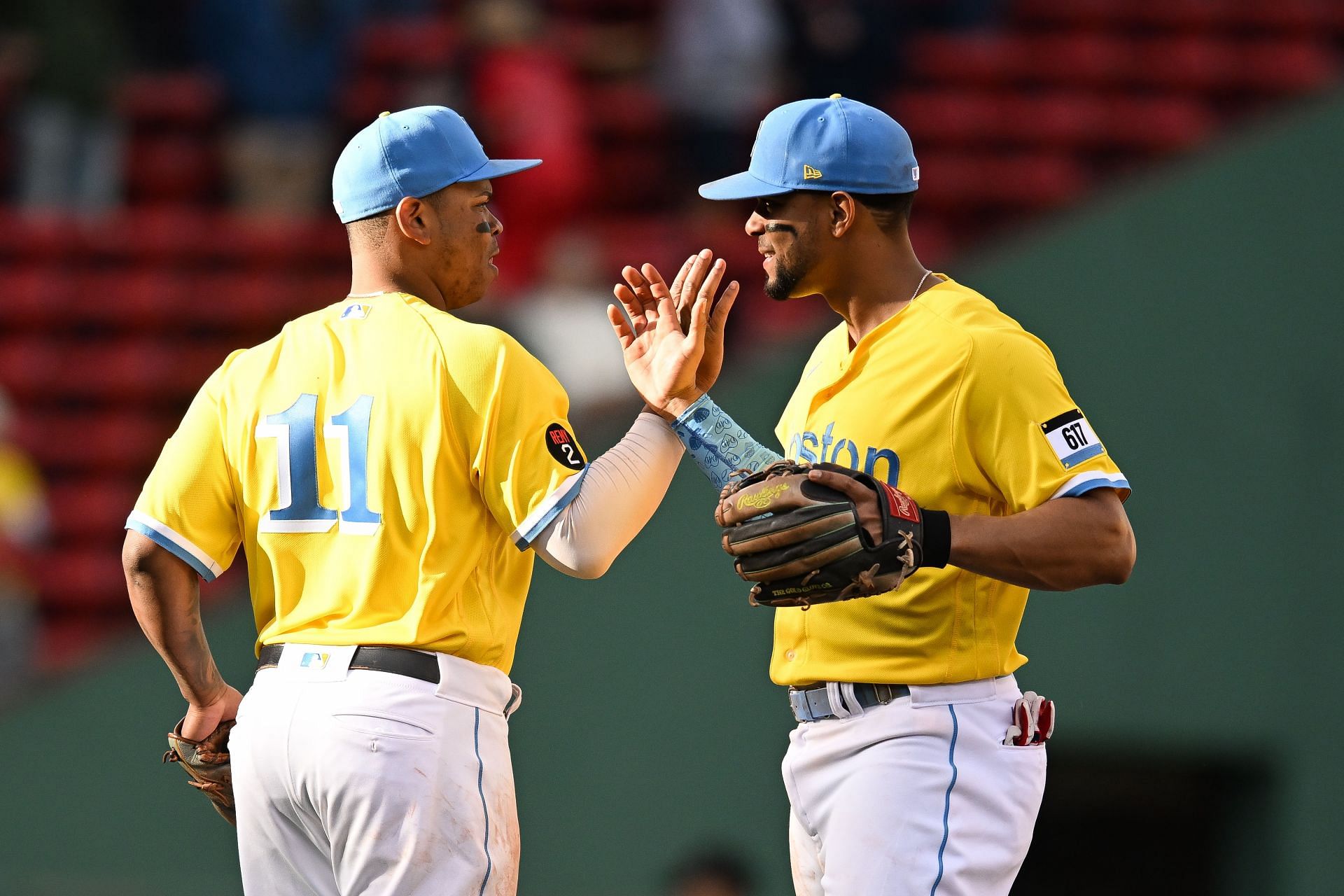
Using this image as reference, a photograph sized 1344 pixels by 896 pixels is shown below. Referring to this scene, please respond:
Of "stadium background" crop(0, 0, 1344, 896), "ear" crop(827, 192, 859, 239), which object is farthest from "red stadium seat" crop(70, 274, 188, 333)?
"ear" crop(827, 192, 859, 239)

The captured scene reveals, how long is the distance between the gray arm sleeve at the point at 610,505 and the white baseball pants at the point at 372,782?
31 cm

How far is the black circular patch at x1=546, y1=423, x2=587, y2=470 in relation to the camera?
146 inches

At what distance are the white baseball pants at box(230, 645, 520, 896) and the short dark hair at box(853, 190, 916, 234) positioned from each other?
133cm

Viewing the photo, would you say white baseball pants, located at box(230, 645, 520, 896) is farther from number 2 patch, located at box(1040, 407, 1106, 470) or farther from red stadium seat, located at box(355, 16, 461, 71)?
red stadium seat, located at box(355, 16, 461, 71)

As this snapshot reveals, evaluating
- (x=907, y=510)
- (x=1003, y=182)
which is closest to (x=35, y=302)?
(x=1003, y=182)

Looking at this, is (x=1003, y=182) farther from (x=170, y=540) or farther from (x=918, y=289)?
(x=170, y=540)

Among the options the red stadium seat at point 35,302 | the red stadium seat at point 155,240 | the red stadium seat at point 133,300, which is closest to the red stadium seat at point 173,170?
the red stadium seat at point 155,240

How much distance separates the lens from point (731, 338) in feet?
28.4

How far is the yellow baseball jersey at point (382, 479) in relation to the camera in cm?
365

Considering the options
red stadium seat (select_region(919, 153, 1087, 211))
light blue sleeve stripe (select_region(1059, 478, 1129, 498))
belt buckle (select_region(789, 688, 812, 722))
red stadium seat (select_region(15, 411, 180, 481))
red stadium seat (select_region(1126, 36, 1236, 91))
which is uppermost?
red stadium seat (select_region(1126, 36, 1236, 91))

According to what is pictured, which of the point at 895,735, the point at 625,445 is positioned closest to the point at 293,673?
the point at 625,445

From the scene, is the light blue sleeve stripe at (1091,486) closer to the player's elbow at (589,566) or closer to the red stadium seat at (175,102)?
the player's elbow at (589,566)

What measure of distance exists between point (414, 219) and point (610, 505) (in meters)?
0.79

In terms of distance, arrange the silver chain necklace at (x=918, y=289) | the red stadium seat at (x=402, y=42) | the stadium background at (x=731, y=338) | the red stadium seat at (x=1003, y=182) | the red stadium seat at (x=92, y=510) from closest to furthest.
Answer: the silver chain necklace at (x=918, y=289), the stadium background at (x=731, y=338), the red stadium seat at (x=92, y=510), the red stadium seat at (x=1003, y=182), the red stadium seat at (x=402, y=42)
